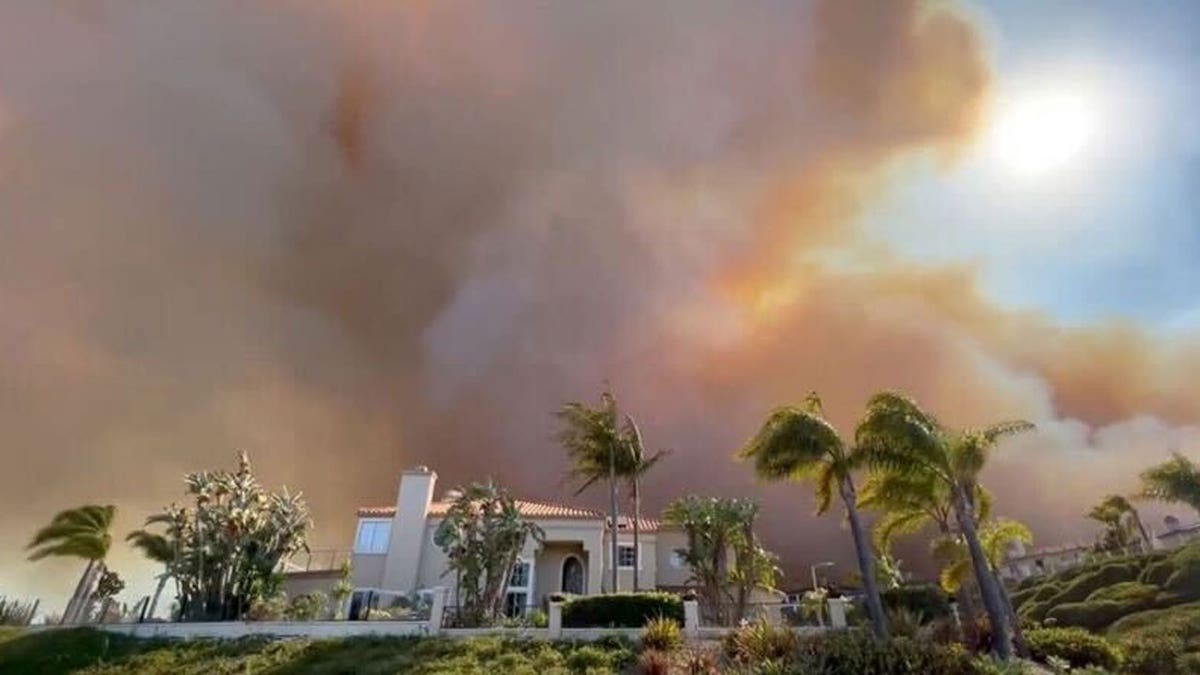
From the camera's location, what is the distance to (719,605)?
27625mm

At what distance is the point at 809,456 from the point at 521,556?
18160mm

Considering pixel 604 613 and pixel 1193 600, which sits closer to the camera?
pixel 604 613

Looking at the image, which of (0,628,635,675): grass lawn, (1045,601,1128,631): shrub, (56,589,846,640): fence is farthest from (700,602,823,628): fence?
(1045,601,1128,631): shrub

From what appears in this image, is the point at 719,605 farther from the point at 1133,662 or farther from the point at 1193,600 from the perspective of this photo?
the point at 1193,600

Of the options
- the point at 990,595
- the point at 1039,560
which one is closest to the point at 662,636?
the point at 990,595

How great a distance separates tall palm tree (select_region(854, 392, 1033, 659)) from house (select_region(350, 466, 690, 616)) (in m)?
16.9

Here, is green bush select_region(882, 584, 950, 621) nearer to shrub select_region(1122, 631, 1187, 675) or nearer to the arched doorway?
shrub select_region(1122, 631, 1187, 675)

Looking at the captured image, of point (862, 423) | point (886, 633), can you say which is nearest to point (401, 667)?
point (886, 633)

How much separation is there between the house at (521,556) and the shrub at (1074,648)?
1926cm

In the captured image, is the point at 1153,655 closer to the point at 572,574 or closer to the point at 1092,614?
the point at 1092,614

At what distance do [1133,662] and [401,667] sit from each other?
22504 mm

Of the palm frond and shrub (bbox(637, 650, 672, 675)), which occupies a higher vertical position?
the palm frond

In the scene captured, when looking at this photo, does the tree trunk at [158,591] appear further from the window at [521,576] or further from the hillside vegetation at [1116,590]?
the hillside vegetation at [1116,590]

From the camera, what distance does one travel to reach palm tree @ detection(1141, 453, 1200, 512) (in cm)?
3750
